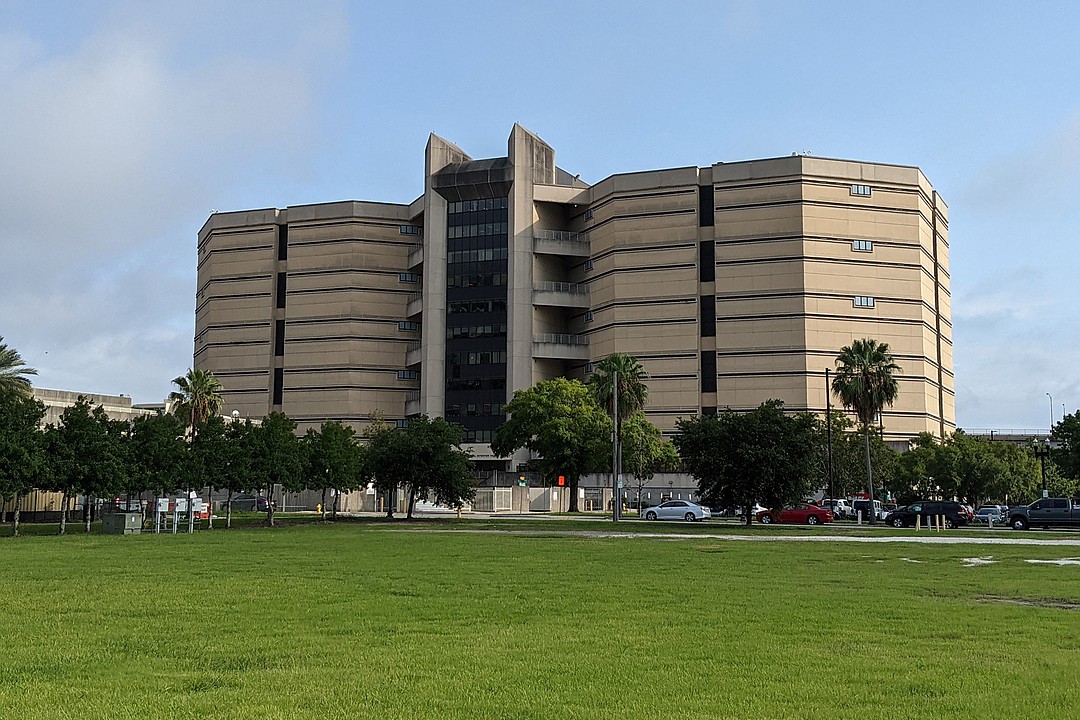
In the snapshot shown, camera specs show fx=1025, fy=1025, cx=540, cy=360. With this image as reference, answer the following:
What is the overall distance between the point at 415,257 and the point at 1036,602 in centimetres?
11723

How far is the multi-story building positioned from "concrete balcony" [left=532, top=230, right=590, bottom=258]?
0.79ft

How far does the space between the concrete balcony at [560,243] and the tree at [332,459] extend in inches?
2399

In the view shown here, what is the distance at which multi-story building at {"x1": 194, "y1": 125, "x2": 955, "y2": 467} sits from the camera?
367 ft

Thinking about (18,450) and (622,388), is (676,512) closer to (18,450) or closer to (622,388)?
(622,388)

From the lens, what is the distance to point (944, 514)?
59406mm

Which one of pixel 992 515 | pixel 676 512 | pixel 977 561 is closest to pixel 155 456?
pixel 676 512

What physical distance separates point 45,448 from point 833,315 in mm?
85039

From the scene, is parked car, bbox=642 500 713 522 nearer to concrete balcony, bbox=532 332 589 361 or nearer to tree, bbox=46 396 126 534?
tree, bbox=46 396 126 534

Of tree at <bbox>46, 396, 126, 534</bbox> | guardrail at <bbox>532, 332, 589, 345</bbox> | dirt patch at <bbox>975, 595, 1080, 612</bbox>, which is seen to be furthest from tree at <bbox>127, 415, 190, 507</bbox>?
guardrail at <bbox>532, 332, 589, 345</bbox>

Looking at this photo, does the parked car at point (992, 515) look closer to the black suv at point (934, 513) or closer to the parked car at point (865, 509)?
the parked car at point (865, 509)

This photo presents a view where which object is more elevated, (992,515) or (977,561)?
(977,561)

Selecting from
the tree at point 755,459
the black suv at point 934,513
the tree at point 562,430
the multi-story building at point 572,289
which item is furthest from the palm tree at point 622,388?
the tree at point 755,459

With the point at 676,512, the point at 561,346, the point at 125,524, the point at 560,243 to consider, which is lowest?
the point at 676,512

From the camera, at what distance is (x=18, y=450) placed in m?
42.9
